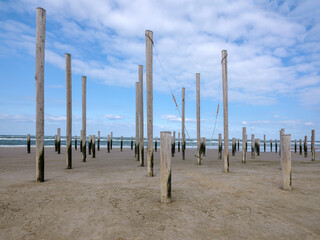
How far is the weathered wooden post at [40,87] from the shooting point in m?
6.63

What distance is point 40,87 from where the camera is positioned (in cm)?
670

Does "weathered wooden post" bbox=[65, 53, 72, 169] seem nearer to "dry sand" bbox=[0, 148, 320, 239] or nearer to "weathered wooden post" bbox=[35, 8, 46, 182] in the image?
"weathered wooden post" bbox=[35, 8, 46, 182]

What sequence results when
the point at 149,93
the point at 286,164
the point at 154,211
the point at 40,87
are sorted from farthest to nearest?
the point at 149,93 → the point at 40,87 → the point at 286,164 → the point at 154,211

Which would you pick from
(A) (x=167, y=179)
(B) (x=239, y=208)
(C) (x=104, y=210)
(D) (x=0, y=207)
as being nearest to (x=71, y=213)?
(C) (x=104, y=210)

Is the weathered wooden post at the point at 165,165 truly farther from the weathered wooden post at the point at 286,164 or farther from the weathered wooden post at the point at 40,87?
the weathered wooden post at the point at 40,87

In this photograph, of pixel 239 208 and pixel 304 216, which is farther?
pixel 239 208

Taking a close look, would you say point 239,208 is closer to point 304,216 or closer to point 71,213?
point 304,216

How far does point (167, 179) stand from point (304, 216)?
2.64m

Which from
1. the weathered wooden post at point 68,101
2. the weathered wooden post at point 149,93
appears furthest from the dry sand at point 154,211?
the weathered wooden post at point 68,101

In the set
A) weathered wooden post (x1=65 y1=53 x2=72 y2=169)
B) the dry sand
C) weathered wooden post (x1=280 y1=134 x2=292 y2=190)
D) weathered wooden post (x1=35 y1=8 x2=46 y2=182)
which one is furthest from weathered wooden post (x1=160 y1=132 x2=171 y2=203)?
weathered wooden post (x1=65 y1=53 x2=72 y2=169)

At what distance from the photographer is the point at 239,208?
4527 mm

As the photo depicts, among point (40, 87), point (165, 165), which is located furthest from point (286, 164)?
point (40, 87)

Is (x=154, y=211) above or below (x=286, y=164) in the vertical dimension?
below

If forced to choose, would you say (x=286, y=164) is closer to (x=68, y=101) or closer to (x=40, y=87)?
(x=40, y=87)
